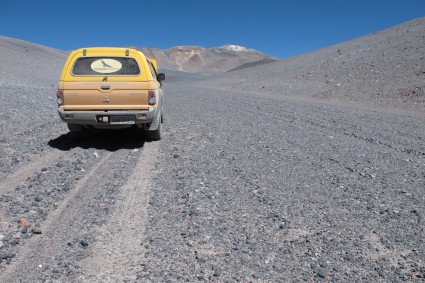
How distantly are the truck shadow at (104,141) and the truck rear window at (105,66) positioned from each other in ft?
4.83

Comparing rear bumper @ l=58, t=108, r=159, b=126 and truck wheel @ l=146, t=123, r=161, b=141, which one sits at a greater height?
rear bumper @ l=58, t=108, r=159, b=126

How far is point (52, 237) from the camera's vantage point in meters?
4.35

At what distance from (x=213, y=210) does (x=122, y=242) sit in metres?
1.22

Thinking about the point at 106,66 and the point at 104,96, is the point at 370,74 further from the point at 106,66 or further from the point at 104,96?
the point at 104,96

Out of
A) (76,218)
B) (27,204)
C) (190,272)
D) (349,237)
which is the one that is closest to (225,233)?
(190,272)

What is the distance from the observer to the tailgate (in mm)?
8422

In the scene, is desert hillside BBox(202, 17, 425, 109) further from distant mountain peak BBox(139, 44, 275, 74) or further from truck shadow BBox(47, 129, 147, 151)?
distant mountain peak BBox(139, 44, 275, 74)

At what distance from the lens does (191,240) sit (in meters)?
4.29

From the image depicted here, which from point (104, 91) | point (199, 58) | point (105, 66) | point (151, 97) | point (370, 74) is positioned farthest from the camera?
point (199, 58)

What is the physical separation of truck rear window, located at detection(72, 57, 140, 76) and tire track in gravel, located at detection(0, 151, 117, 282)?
332cm

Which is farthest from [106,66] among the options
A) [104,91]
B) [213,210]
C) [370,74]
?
[370,74]

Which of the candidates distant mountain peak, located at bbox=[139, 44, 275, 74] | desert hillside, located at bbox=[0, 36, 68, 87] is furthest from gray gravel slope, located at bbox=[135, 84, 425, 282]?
distant mountain peak, located at bbox=[139, 44, 275, 74]

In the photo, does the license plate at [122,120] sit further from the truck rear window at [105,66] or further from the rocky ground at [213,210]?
the truck rear window at [105,66]

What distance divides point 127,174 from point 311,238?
11.0 feet
